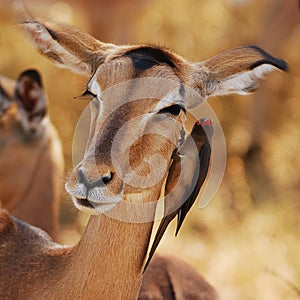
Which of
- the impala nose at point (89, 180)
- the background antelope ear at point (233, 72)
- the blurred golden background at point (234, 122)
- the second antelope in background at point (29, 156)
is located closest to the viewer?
the impala nose at point (89, 180)

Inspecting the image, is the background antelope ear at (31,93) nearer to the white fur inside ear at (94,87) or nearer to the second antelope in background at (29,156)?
the second antelope in background at (29,156)

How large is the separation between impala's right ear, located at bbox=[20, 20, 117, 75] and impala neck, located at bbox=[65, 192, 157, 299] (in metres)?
0.52

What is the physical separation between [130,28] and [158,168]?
21.9 feet

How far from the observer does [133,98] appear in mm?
2641

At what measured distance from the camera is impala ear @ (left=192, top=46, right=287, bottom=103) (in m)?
2.78

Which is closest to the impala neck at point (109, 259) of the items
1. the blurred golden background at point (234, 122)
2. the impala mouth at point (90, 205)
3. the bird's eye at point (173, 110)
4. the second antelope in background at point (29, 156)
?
the impala mouth at point (90, 205)

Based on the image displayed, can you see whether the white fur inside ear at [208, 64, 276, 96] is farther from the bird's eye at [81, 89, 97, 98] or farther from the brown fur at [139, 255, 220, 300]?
the brown fur at [139, 255, 220, 300]

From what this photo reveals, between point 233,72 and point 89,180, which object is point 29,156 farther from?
point 89,180

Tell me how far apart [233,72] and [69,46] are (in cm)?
54

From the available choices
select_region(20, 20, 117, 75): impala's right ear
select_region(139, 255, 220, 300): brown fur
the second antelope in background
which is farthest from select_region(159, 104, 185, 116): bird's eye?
the second antelope in background

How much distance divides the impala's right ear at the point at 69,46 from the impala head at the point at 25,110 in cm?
198

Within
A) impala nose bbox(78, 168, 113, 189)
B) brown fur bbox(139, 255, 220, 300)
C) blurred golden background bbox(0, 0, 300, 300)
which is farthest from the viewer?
blurred golden background bbox(0, 0, 300, 300)

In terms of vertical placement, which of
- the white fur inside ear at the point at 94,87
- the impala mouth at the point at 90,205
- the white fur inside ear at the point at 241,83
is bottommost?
the impala mouth at the point at 90,205

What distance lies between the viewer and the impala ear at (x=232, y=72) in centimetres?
278
